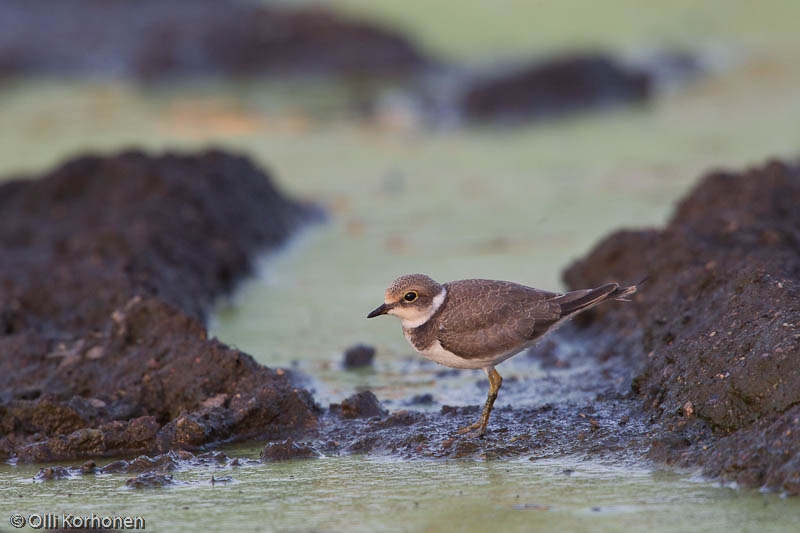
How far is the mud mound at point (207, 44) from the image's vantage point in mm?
17469

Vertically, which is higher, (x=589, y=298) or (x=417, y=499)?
(x=589, y=298)

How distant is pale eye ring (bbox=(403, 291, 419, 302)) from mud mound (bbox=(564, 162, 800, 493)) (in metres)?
1.20

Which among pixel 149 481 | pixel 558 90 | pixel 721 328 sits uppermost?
pixel 558 90

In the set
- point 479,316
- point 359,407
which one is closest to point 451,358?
point 479,316

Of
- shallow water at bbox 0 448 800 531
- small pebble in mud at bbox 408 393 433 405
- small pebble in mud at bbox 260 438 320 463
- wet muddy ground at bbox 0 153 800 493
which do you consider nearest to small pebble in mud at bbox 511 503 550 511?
shallow water at bbox 0 448 800 531

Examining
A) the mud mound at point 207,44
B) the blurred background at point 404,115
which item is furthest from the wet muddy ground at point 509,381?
the mud mound at point 207,44

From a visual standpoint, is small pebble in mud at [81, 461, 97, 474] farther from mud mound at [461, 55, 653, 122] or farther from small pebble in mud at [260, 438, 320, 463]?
mud mound at [461, 55, 653, 122]

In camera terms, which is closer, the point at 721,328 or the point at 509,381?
the point at 721,328

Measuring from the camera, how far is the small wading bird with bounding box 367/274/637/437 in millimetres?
5316

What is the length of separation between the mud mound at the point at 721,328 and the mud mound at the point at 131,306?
6.05 feet

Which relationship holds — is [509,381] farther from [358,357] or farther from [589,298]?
[589,298]

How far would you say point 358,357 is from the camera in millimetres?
6938

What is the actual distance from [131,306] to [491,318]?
84.4 inches

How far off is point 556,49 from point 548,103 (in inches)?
90.7
